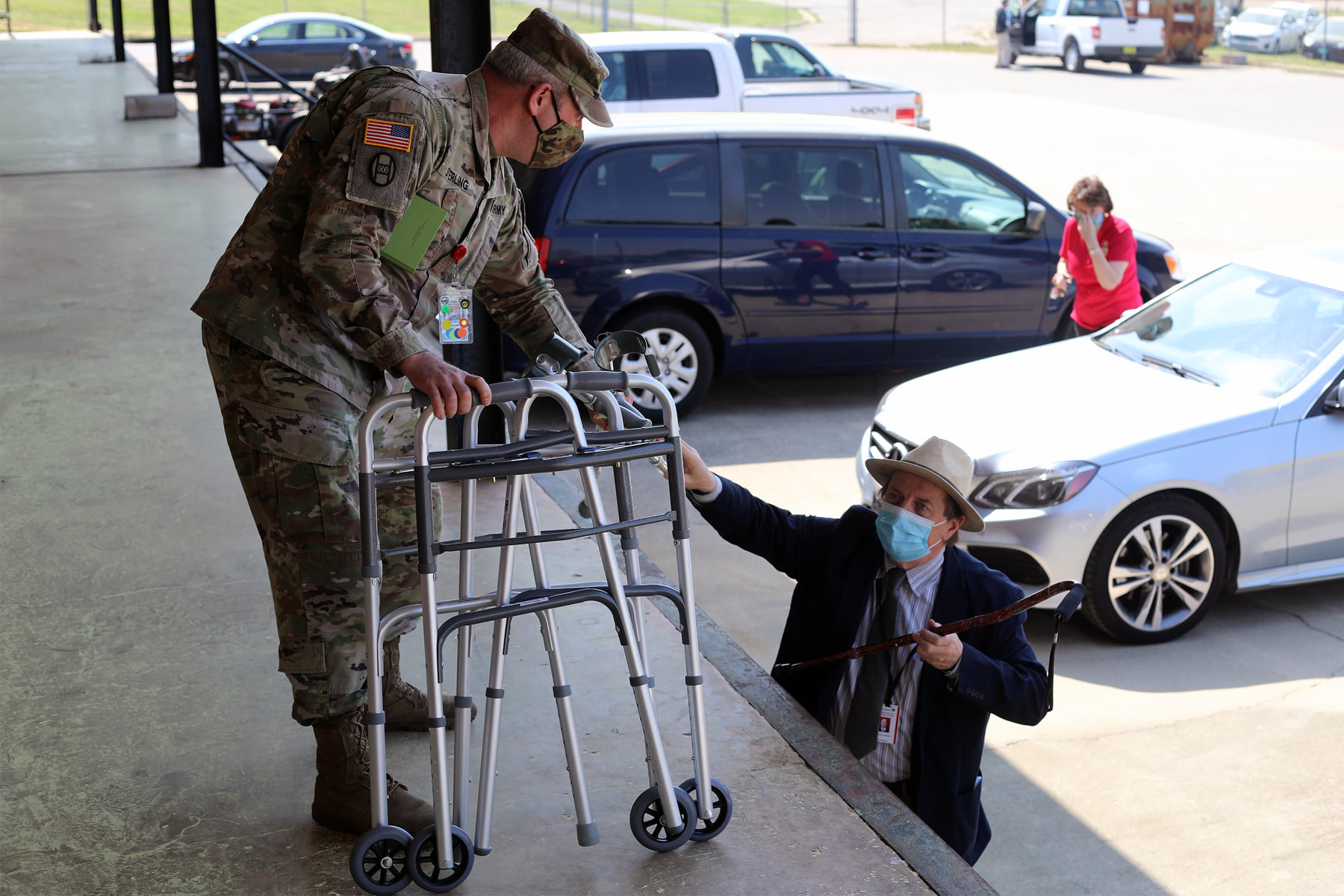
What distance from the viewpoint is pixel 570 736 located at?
8.85 feet

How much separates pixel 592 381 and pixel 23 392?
5.10 meters

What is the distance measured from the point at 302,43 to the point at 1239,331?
2372 cm

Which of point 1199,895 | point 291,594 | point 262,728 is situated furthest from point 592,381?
point 1199,895

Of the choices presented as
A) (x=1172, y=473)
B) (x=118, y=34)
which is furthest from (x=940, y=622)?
(x=118, y=34)

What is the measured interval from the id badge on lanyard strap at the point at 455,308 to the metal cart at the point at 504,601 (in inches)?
10.4

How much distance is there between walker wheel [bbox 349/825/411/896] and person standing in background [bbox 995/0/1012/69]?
1379 inches

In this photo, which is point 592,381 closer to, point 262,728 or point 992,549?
point 262,728

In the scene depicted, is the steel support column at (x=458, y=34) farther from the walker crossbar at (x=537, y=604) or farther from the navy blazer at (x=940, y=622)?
the walker crossbar at (x=537, y=604)

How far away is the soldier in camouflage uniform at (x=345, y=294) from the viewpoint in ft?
8.57

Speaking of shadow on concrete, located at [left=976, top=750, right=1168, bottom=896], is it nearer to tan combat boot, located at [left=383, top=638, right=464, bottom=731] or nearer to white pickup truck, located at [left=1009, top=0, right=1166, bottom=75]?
tan combat boot, located at [left=383, top=638, right=464, bottom=731]

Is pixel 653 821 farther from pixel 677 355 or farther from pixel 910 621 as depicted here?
pixel 677 355

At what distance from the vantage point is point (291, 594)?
2854 millimetres

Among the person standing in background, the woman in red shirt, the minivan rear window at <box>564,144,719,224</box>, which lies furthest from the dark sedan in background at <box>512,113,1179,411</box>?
the person standing in background

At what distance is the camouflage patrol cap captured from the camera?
8.82 feet
